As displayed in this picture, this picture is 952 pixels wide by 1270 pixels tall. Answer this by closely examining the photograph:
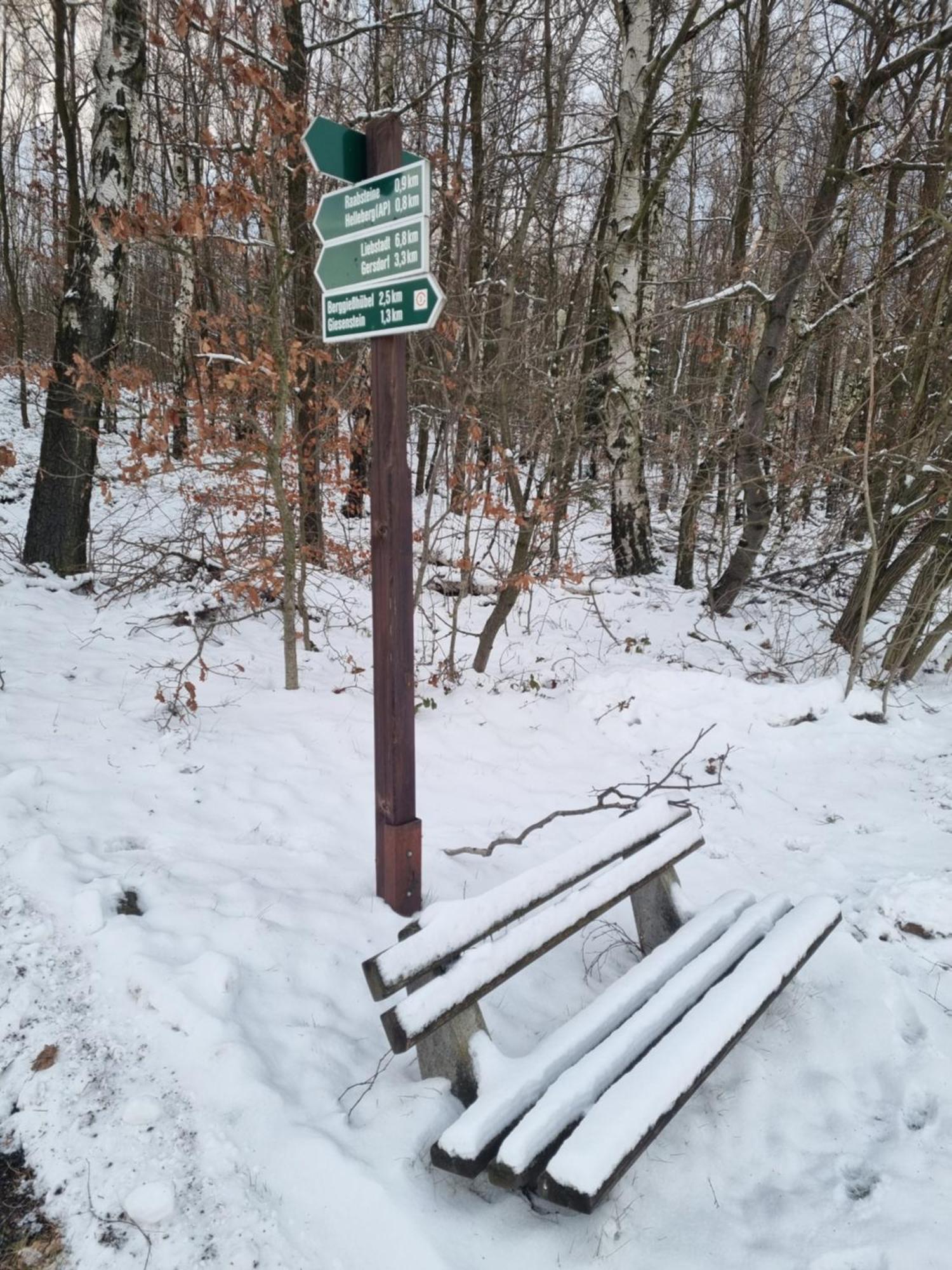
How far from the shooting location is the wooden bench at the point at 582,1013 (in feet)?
5.70

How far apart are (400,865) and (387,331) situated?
204cm

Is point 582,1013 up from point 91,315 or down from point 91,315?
down

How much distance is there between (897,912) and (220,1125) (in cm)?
289

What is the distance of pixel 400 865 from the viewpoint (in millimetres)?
3023

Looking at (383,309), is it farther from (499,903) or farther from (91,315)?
(91,315)

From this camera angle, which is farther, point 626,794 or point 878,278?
point 878,278

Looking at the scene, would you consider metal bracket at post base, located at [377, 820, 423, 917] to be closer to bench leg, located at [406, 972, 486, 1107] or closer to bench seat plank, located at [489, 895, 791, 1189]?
bench leg, located at [406, 972, 486, 1107]

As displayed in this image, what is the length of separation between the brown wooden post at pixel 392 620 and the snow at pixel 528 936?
25.1 inches

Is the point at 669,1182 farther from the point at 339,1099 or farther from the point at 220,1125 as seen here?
the point at 220,1125

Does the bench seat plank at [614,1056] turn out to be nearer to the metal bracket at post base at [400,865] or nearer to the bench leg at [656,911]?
the bench leg at [656,911]

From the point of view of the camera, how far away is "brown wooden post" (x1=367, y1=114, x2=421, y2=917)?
9.04 ft

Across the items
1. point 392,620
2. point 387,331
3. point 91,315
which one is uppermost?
point 91,315

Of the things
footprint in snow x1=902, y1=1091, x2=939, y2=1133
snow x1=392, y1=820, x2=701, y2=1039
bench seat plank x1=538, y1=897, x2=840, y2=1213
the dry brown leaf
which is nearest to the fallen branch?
snow x1=392, y1=820, x2=701, y2=1039

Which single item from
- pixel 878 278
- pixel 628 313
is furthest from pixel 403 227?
pixel 628 313
